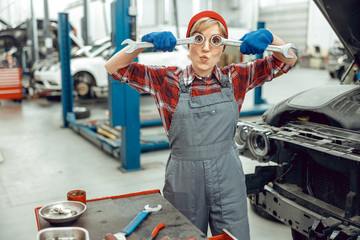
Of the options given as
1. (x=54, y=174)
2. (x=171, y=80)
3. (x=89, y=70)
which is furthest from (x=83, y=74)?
(x=171, y=80)

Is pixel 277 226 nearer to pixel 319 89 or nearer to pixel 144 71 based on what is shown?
pixel 319 89

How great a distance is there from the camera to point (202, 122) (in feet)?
5.00

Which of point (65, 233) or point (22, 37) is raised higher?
point (22, 37)

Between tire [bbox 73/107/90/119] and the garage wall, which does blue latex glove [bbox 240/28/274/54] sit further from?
the garage wall

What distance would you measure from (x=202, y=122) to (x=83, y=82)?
7.65m

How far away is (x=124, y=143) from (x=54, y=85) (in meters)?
5.05

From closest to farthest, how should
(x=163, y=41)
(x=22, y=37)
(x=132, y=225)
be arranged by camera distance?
1. (x=132, y=225)
2. (x=163, y=41)
3. (x=22, y=37)

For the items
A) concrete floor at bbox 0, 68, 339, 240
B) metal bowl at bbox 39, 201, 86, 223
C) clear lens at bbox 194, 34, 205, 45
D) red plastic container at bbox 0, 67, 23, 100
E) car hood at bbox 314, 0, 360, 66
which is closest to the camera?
metal bowl at bbox 39, 201, 86, 223

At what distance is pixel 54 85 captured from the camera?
27.6 ft

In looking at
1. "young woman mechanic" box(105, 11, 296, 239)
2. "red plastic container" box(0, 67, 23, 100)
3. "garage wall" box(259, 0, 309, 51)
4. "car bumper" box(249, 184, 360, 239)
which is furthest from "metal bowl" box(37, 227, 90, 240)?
"garage wall" box(259, 0, 309, 51)

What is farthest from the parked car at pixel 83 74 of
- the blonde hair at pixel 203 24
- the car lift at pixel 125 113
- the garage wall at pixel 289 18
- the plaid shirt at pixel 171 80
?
the garage wall at pixel 289 18

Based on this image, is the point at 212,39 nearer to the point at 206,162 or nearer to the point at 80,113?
the point at 206,162

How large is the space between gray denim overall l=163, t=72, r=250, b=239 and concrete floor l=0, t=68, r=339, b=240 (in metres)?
1.16

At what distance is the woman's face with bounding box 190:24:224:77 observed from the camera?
5.07 ft
